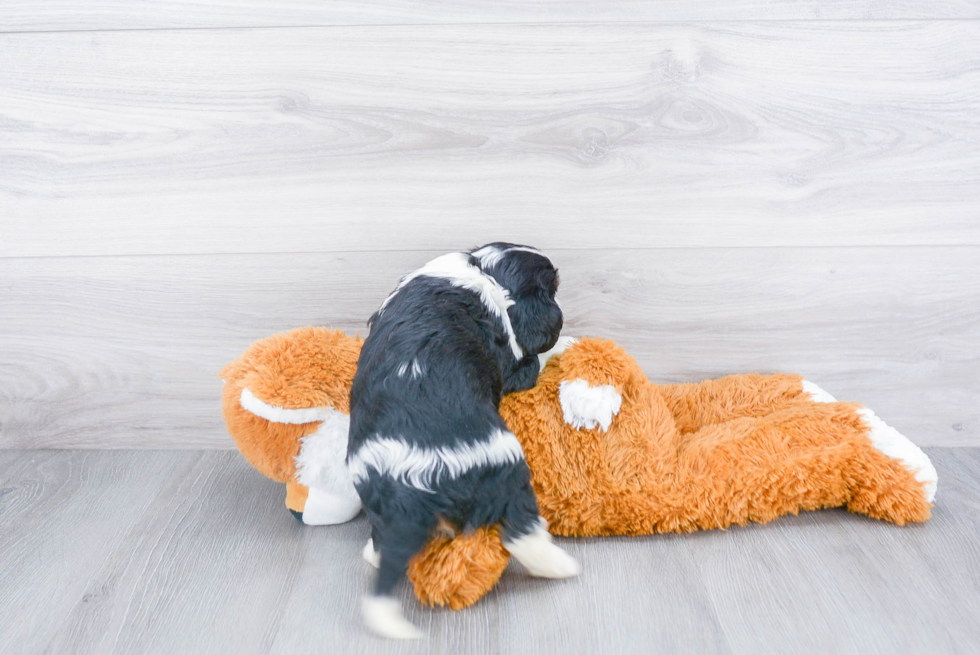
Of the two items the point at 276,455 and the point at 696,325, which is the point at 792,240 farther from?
the point at 276,455

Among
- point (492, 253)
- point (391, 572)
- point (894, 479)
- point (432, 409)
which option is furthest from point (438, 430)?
point (894, 479)

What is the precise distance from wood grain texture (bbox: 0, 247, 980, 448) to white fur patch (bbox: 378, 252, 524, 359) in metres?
0.26

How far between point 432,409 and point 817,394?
732 millimetres

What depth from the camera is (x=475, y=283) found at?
39.7 inches

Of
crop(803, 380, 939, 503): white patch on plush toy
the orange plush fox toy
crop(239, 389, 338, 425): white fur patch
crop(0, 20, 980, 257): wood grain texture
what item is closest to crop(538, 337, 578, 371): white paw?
the orange plush fox toy

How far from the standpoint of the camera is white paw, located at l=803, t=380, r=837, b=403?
1.23m

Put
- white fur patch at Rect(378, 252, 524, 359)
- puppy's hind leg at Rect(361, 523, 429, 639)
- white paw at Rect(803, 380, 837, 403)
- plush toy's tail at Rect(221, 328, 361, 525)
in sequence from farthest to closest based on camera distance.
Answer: white paw at Rect(803, 380, 837, 403), plush toy's tail at Rect(221, 328, 361, 525), white fur patch at Rect(378, 252, 524, 359), puppy's hind leg at Rect(361, 523, 429, 639)

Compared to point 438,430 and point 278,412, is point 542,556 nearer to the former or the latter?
point 438,430

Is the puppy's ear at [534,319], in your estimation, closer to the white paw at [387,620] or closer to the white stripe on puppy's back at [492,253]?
the white stripe on puppy's back at [492,253]

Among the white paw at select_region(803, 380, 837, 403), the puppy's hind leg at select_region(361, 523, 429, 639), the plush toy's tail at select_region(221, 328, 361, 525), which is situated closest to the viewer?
the puppy's hind leg at select_region(361, 523, 429, 639)

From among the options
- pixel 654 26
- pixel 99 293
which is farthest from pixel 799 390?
pixel 99 293

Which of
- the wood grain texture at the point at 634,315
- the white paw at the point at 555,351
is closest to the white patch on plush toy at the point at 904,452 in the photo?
the wood grain texture at the point at 634,315

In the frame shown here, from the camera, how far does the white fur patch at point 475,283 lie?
101 centimetres

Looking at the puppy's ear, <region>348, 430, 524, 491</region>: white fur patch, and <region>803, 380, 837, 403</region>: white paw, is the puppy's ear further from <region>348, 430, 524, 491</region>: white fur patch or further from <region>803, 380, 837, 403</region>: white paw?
<region>803, 380, 837, 403</region>: white paw
